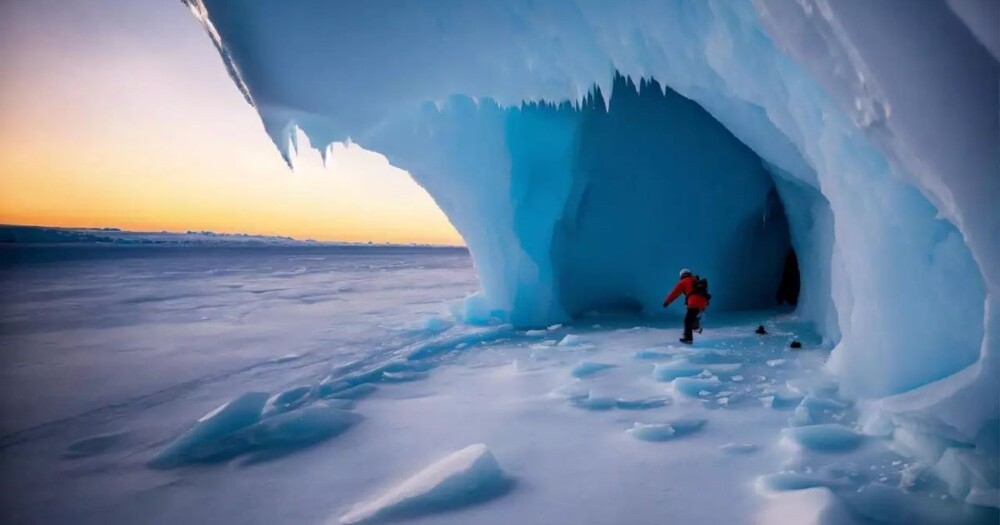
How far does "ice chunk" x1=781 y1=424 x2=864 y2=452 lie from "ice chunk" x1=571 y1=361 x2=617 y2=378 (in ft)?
5.64

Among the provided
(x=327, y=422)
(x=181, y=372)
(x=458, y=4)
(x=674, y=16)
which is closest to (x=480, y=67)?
(x=458, y=4)

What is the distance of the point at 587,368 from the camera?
422 centimetres

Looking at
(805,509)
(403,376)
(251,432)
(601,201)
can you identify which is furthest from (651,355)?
(601,201)

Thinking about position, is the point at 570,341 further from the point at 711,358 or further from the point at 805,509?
the point at 805,509

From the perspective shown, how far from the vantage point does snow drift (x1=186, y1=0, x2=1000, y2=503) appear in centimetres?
171

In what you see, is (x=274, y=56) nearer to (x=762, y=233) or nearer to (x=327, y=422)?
(x=327, y=422)

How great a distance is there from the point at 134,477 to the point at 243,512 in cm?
84

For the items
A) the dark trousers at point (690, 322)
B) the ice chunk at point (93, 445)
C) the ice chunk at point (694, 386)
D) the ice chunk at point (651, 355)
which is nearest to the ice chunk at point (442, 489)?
the ice chunk at point (694, 386)

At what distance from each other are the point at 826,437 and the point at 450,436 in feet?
6.17

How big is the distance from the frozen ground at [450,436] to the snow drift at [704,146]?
19.6 inches

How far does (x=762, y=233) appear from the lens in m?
8.45

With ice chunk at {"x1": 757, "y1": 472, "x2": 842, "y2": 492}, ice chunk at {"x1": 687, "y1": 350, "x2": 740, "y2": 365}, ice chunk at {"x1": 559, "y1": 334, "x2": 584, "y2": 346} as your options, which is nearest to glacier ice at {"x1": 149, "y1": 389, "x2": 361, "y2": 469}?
ice chunk at {"x1": 757, "y1": 472, "x2": 842, "y2": 492}

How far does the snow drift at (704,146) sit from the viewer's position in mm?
1706

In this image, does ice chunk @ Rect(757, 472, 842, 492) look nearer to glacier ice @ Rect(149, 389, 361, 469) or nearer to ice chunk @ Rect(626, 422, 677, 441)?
ice chunk @ Rect(626, 422, 677, 441)
